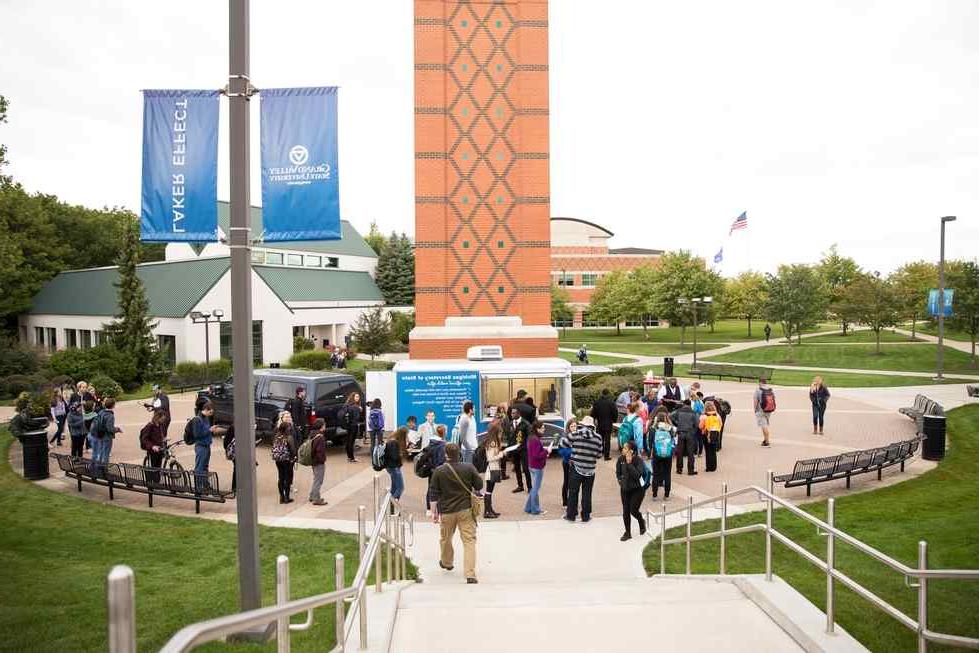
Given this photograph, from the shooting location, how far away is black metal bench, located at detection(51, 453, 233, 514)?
1221 cm

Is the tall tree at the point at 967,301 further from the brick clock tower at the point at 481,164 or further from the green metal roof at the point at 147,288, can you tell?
the green metal roof at the point at 147,288

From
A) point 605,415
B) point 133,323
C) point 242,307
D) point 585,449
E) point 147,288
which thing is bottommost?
point 605,415

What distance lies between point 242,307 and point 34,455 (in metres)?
Result: 11.8

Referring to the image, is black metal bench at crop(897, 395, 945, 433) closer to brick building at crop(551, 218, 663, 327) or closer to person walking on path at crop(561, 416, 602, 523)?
person walking on path at crop(561, 416, 602, 523)

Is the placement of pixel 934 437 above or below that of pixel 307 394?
below

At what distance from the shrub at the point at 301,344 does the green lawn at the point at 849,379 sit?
75.8 ft

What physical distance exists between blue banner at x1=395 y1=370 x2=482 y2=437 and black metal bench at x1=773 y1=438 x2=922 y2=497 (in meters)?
7.55

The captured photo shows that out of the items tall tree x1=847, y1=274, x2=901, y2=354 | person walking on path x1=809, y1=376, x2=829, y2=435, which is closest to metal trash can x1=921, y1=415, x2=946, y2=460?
person walking on path x1=809, y1=376, x2=829, y2=435

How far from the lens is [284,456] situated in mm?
12656

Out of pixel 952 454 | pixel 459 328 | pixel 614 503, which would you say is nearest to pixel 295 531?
pixel 614 503

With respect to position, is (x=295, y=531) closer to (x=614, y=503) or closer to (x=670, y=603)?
(x=614, y=503)

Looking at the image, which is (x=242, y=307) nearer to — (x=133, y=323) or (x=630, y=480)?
(x=630, y=480)

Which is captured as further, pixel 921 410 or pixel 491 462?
pixel 921 410

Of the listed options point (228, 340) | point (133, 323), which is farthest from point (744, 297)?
point (133, 323)
